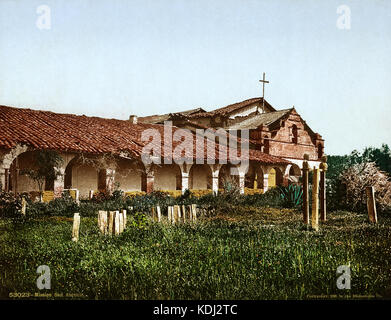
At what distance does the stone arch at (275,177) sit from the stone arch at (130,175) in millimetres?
9774

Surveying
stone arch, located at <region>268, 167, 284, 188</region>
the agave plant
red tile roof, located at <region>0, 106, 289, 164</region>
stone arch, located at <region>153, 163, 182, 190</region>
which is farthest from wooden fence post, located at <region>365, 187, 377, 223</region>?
stone arch, located at <region>268, 167, 284, 188</region>

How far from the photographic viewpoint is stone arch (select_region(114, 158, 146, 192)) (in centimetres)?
2016

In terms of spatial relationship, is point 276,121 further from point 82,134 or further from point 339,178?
point 82,134

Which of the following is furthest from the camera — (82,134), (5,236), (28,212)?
(82,134)

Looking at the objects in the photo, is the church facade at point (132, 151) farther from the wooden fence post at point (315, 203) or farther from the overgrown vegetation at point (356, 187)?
the wooden fence post at point (315, 203)

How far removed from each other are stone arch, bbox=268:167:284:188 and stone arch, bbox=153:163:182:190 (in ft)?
23.1

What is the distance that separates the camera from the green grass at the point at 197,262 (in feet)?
17.3

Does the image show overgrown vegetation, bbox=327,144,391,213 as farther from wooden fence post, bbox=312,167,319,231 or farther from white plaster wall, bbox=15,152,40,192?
white plaster wall, bbox=15,152,40,192

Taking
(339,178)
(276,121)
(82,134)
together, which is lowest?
(339,178)

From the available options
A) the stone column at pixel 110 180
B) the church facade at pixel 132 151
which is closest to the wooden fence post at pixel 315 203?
the church facade at pixel 132 151
